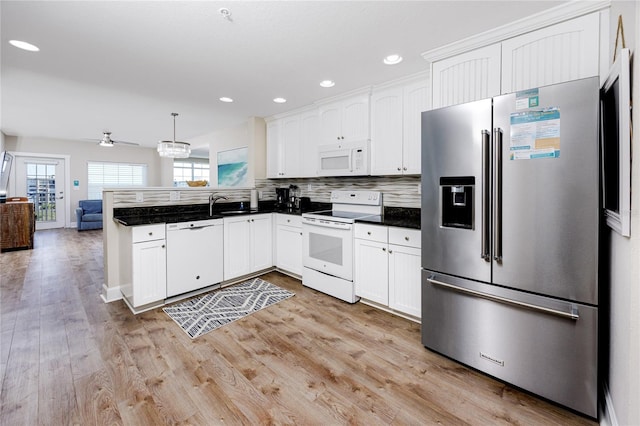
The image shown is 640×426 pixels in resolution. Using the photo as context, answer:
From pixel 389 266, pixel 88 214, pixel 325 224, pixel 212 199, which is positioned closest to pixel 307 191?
pixel 325 224

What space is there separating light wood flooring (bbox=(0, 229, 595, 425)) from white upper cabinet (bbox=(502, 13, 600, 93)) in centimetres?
202

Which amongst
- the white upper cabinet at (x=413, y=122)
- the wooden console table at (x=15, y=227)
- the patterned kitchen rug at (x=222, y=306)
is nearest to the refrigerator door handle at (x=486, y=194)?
the white upper cabinet at (x=413, y=122)

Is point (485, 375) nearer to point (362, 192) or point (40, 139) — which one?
point (362, 192)

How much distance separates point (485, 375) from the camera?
1864mm

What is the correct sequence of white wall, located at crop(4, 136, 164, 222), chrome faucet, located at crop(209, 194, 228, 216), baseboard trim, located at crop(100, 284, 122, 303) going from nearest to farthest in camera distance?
baseboard trim, located at crop(100, 284, 122, 303) < chrome faucet, located at crop(209, 194, 228, 216) < white wall, located at crop(4, 136, 164, 222)

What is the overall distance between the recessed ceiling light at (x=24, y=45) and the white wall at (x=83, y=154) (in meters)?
6.85

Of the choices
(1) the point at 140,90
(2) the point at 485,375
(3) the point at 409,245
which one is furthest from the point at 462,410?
(1) the point at 140,90

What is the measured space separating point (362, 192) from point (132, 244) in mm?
2531

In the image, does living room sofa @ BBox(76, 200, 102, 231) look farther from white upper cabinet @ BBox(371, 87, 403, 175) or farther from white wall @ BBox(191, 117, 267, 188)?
white upper cabinet @ BBox(371, 87, 403, 175)

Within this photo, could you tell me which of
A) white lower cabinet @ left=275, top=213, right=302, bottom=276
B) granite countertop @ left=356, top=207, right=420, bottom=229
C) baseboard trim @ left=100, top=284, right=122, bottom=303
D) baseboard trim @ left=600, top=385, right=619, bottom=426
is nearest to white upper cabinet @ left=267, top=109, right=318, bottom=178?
white lower cabinet @ left=275, top=213, right=302, bottom=276

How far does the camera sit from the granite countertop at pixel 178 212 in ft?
9.58

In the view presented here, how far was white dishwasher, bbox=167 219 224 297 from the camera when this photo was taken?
293cm

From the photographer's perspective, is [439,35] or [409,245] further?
[409,245]

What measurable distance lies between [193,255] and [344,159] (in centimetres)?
204
